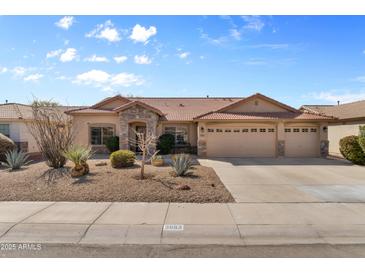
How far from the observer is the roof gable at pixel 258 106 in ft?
68.2

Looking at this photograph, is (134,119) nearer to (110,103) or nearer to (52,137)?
(110,103)

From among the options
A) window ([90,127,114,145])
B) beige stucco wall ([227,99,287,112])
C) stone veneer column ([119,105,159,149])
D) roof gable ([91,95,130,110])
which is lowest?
window ([90,127,114,145])

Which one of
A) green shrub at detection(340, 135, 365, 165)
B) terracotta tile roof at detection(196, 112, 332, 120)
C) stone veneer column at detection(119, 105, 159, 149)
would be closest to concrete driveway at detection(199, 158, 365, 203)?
green shrub at detection(340, 135, 365, 165)

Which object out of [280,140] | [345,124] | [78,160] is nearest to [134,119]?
[78,160]

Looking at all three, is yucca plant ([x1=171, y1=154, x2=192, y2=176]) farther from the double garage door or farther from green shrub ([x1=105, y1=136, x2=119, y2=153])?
green shrub ([x1=105, y1=136, x2=119, y2=153])

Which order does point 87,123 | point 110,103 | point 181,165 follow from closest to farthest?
point 181,165 → point 87,123 → point 110,103

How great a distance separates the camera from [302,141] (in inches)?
781

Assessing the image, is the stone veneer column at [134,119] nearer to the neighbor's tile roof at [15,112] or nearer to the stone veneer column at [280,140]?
the neighbor's tile roof at [15,112]

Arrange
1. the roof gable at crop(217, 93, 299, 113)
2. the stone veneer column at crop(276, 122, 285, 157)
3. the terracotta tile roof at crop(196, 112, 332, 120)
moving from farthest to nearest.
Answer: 1. the roof gable at crop(217, 93, 299, 113)
2. the stone veneer column at crop(276, 122, 285, 157)
3. the terracotta tile roof at crop(196, 112, 332, 120)

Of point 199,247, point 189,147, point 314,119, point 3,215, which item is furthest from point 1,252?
point 314,119

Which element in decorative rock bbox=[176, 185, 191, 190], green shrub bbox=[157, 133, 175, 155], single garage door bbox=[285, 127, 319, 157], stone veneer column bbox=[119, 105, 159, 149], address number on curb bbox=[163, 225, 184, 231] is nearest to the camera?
address number on curb bbox=[163, 225, 184, 231]

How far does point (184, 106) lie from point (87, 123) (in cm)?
916

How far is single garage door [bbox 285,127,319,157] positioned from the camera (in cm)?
1977

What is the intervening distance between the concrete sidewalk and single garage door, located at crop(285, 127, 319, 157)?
491 inches
